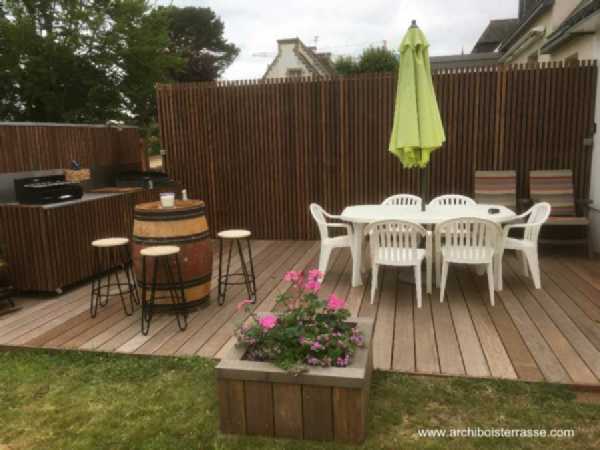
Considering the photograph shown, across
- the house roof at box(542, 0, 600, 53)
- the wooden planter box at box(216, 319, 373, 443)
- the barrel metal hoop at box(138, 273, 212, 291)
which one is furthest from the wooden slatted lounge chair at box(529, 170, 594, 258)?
the wooden planter box at box(216, 319, 373, 443)

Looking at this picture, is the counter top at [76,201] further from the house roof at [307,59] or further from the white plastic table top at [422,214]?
the house roof at [307,59]

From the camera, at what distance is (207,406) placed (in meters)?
2.73

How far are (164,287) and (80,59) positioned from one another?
12315 mm

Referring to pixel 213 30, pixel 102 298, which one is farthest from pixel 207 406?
pixel 213 30

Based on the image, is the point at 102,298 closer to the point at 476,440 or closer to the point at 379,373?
the point at 379,373

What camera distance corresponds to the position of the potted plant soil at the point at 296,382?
2283mm

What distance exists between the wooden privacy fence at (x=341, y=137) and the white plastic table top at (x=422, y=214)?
68.7 inches

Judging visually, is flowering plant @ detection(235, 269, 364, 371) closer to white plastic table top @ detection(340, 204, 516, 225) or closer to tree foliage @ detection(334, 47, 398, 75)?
white plastic table top @ detection(340, 204, 516, 225)

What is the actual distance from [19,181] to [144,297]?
193 centimetres

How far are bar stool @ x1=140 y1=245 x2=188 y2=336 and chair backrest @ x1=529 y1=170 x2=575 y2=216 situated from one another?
14.9ft

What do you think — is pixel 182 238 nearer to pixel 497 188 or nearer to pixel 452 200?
pixel 452 200

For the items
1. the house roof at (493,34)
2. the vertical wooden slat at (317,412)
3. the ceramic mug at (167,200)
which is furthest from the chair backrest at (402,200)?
the house roof at (493,34)

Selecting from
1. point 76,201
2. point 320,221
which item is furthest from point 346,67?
point 76,201

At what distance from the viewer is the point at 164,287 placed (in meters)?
4.05
